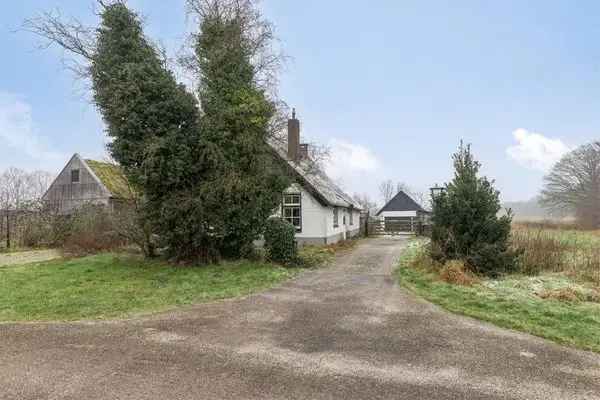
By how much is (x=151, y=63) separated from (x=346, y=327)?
9.26m

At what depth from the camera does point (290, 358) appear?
4621 mm

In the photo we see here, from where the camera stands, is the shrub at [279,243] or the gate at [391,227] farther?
the gate at [391,227]

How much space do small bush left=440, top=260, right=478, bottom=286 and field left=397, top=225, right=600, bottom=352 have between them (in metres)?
0.02

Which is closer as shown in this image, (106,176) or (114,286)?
(114,286)

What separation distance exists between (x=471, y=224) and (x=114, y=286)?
9246 mm

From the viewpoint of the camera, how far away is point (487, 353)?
480 cm

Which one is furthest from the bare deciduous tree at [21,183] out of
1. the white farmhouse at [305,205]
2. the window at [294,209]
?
the white farmhouse at [305,205]

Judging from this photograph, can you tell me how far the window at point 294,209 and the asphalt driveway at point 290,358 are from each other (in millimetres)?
11514

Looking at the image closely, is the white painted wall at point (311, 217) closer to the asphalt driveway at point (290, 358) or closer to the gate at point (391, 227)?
the asphalt driveway at point (290, 358)

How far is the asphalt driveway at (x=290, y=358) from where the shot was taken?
376cm

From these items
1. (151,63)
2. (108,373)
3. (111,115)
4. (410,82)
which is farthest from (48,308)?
(410,82)

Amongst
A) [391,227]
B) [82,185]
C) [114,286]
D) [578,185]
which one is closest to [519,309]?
[114,286]

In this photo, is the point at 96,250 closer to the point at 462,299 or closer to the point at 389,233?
the point at 462,299

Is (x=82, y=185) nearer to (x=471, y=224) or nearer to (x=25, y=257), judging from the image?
(x=25, y=257)
